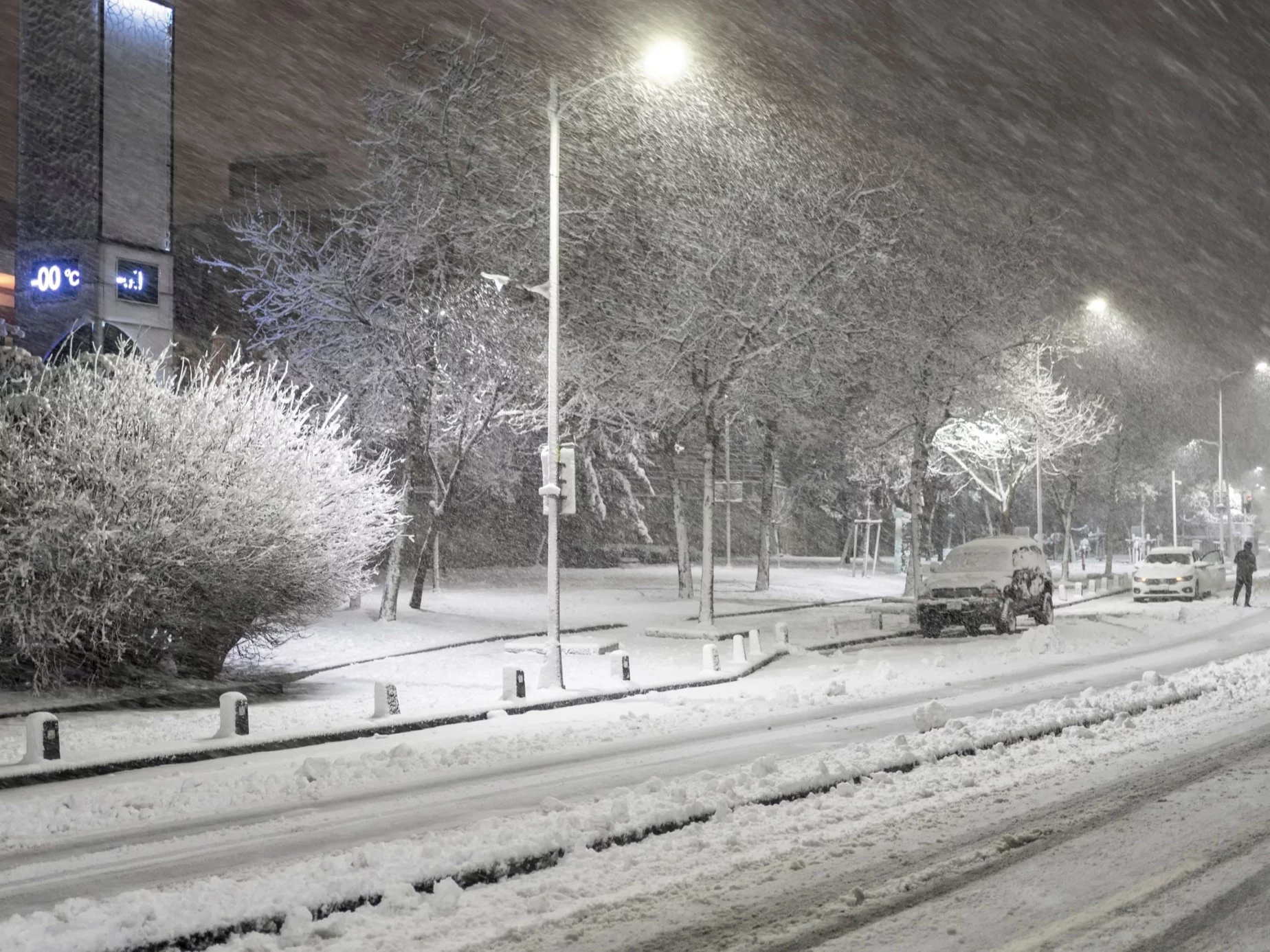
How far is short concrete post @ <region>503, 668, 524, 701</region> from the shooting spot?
16766mm

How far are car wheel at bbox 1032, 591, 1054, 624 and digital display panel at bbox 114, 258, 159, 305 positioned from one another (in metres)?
22.9

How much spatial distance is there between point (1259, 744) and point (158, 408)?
14.1 m

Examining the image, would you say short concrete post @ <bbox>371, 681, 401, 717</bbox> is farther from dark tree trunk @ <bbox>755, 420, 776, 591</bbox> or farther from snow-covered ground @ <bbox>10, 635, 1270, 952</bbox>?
dark tree trunk @ <bbox>755, 420, 776, 591</bbox>

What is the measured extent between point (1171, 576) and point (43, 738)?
113 feet

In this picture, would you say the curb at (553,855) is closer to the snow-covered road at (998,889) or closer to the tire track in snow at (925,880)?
the snow-covered road at (998,889)

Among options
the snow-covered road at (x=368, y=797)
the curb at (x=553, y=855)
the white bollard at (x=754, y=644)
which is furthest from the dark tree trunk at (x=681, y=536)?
the curb at (x=553, y=855)

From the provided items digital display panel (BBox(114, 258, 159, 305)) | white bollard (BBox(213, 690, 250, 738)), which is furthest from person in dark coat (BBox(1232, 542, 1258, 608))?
digital display panel (BBox(114, 258, 159, 305))

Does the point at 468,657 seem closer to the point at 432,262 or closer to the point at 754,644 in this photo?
the point at 754,644

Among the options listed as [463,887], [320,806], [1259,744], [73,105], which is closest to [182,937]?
[463,887]

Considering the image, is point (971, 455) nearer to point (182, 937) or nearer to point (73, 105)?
point (73, 105)

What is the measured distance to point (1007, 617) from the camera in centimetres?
2706

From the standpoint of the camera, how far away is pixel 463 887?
7.20 meters

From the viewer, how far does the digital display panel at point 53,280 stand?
31156 millimetres

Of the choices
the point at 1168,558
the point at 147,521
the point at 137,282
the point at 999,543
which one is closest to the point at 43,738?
the point at 147,521
